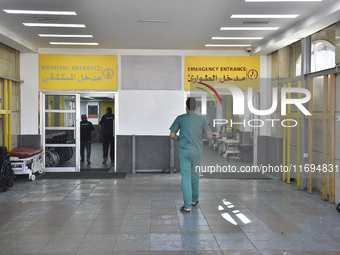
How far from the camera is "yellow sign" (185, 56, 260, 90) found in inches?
355

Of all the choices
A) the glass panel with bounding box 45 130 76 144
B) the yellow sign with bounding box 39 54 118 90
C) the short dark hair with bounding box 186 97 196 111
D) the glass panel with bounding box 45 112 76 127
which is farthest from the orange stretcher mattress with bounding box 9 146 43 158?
the short dark hair with bounding box 186 97 196 111

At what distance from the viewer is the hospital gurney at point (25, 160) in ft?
24.7

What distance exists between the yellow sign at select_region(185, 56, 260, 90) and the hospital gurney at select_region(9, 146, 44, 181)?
12.6 feet

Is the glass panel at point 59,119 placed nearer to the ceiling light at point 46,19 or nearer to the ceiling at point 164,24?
the ceiling at point 164,24

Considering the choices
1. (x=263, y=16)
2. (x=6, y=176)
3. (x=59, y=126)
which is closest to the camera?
(x=263, y=16)

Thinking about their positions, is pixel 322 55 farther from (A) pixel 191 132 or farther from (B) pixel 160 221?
(B) pixel 160 221

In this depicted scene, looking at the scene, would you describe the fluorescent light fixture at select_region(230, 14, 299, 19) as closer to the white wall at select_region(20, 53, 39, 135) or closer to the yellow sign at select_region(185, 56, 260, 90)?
the yellow sign at select_region(185, 56, 260, 90)

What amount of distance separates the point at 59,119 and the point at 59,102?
43cm

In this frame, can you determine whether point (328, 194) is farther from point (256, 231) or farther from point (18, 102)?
point (18, 102)

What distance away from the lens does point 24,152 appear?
769cm

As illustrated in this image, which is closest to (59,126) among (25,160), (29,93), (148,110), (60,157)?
(60,157)

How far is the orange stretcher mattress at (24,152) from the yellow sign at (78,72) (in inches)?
61.5

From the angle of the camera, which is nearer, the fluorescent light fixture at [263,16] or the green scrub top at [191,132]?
the green scrub top at [191,132]

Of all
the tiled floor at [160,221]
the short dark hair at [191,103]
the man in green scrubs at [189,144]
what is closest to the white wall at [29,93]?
the tiled floor at [160,221]
